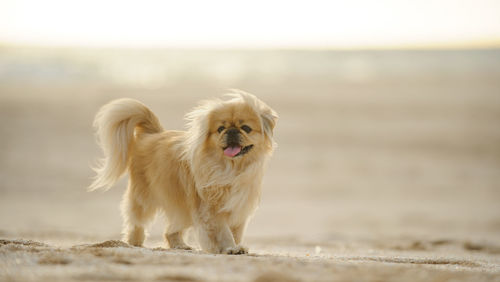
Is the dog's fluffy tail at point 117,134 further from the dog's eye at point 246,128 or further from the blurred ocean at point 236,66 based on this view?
the blurred ocean at point 236,66

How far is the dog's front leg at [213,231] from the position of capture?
512 cm

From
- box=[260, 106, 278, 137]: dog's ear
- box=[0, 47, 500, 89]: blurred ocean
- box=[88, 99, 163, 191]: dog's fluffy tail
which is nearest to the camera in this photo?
box=[260, 106, 278, 137]: dog's ear

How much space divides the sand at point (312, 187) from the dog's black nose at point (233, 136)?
3.22 feet

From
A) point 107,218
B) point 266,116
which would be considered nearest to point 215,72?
point 107,218

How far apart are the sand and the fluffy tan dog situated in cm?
45

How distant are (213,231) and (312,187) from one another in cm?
1012

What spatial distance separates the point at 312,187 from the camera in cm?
1512

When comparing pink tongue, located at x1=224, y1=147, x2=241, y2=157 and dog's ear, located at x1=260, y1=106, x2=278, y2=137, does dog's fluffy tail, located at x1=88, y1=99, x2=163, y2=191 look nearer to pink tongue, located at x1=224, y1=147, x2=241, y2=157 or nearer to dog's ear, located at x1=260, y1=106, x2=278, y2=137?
pink tongue, located at x1=224, y1=147, x2=241, y2=157

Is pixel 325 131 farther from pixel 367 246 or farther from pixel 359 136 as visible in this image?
pixel 367 246

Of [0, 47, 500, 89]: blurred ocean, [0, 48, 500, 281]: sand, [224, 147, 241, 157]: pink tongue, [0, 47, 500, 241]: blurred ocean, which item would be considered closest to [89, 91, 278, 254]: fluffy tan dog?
[224, 147, 241, 157]: pink tongue

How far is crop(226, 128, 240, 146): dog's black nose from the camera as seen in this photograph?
5.12m

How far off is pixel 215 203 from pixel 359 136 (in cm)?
1512

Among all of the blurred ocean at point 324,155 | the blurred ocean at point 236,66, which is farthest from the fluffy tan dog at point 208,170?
the blurred ocean at point 236,66

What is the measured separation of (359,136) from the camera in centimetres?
1984
